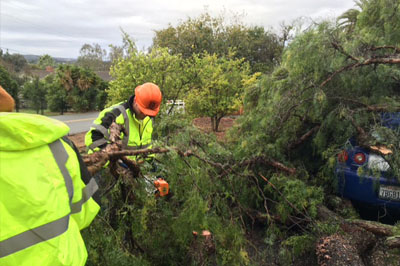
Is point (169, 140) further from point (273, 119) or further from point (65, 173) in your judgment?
point (65, 173)

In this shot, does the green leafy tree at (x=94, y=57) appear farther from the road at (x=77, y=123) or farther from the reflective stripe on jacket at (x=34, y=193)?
the reflective stripe on jacket at (x=34, y=193)

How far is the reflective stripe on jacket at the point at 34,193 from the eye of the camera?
0.89 meters

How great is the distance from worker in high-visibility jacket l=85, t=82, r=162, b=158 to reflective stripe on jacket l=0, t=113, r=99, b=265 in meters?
1.49

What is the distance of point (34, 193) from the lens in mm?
910

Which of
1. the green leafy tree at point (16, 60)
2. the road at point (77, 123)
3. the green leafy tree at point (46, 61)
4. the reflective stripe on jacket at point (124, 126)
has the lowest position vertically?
the road at point (77, 123)

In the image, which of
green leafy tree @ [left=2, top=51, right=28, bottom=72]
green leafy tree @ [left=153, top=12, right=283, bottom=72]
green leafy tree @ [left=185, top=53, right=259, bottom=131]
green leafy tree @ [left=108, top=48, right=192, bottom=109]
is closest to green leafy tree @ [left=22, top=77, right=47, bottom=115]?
green leafy tree @ [left=153, top=12, right=283, bottom=72]

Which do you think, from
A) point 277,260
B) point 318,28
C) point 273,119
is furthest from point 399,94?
point 277,260

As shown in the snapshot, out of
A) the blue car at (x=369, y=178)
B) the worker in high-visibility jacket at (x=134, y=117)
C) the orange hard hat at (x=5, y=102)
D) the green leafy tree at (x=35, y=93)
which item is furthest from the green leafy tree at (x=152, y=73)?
the green leafy tree at (x=35, y=93)

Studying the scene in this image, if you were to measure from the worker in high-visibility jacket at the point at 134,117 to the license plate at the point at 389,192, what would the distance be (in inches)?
97.5

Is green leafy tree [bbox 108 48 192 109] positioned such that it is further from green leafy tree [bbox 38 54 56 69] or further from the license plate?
green leafy tree [bbox 38 54 56 69]

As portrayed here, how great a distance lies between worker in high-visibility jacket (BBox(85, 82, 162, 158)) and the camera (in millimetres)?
2557

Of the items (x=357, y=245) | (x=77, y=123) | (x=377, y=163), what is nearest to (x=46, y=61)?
(x=77, y=123)

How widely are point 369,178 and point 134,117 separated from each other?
100 inches

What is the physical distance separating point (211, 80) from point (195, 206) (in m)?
7.36
